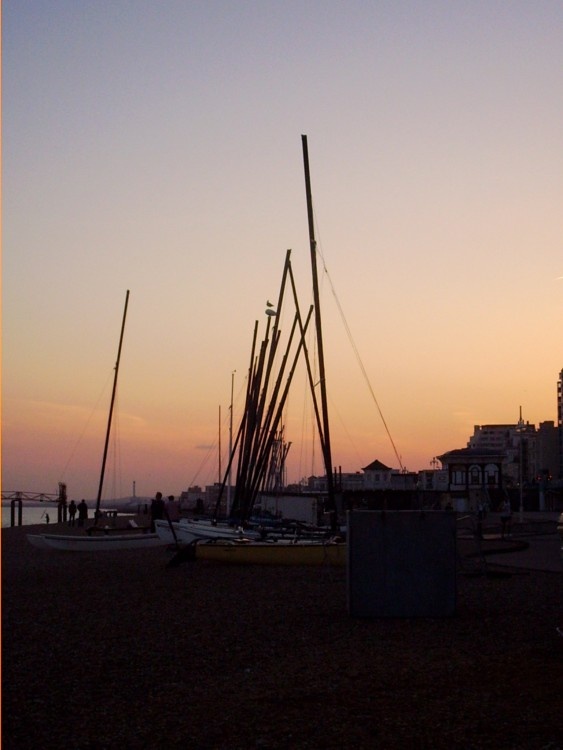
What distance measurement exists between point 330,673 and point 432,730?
8.54 ft

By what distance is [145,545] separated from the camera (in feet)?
104

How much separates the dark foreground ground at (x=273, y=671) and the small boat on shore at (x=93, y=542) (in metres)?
11.8

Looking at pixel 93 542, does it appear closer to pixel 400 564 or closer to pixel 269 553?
pixel 269 553

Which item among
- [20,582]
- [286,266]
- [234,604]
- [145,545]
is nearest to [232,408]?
[286,266]

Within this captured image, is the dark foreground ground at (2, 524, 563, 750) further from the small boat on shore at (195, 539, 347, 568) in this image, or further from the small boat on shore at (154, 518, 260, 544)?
the small boat on shore at (154, 518, 260, 544)

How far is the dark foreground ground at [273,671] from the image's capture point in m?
7.84

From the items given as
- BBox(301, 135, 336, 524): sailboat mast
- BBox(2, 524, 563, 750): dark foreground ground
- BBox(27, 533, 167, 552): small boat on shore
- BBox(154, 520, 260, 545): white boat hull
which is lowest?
BBox(2, 524, 563, 750): dark foreground ground

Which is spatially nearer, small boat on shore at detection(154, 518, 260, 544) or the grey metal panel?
the grey metal panel

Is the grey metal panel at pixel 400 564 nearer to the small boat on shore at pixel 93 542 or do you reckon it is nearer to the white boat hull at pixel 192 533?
the white boat hull at pixel 192 533

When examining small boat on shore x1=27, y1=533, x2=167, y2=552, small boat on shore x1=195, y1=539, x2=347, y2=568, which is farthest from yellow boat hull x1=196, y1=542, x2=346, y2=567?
small boat on shore x1=27, y1=533, x2=167, y2=552

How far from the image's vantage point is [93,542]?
101 ft

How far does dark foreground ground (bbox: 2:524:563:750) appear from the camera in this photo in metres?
7.84

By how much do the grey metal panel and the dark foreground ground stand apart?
1.08 feet

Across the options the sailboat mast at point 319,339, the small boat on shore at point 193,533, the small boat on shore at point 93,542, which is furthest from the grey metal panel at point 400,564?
the small boat on shore at point 93,542
